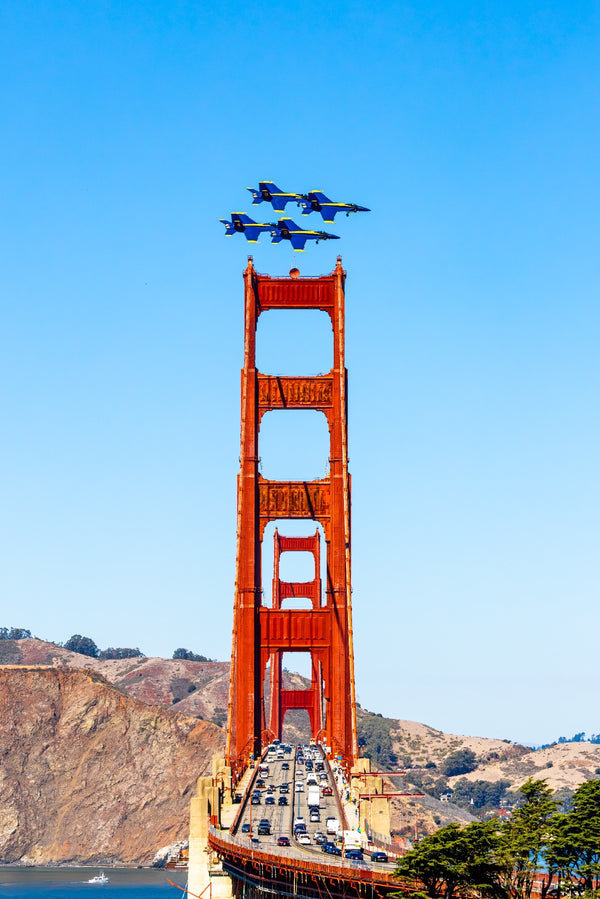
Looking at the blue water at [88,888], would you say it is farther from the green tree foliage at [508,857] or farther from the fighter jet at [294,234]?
the green tree foliage at [508,857]

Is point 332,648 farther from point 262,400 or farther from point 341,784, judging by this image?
point 262,400

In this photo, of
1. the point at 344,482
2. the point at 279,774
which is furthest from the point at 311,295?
the point at 279,774

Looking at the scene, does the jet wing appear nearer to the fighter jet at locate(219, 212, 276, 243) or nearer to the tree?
the fighter jet at locate(219, 212, 276, 243)

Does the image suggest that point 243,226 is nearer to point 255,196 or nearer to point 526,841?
point 255,196

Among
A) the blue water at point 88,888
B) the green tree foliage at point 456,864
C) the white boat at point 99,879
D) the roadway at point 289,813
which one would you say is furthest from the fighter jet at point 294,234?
the white boat at point 99,879

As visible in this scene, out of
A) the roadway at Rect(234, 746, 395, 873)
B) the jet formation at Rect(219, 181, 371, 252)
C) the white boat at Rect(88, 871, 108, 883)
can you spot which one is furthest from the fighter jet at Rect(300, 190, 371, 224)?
the white boat at Rect(88, 871, 108, 883)
